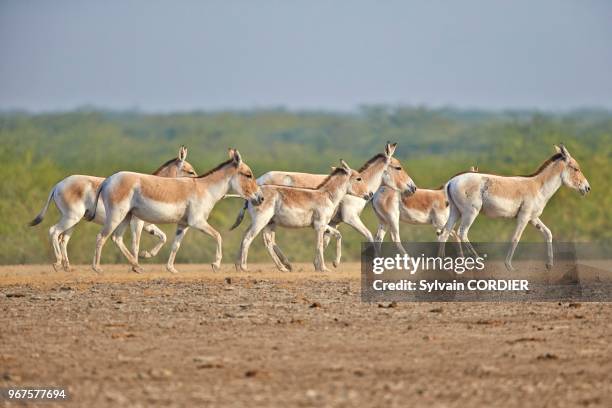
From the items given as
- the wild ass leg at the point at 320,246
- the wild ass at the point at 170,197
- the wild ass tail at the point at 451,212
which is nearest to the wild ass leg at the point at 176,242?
the wild ass at the point at 170,197

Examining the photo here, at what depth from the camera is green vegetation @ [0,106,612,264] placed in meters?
31.5

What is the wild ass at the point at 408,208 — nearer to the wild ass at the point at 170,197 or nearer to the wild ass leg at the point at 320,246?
the wild ass leg at the point at 320,246

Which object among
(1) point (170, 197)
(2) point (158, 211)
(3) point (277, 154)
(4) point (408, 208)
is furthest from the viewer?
(3) point (277, 154)

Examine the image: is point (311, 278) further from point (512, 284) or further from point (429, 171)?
point (429, 171)

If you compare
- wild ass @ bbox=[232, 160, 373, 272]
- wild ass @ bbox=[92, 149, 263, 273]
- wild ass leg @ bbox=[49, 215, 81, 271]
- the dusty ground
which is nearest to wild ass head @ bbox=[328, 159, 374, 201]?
wild ass @ bbox=[232, 160, 373, 272]

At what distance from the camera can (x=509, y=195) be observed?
22391 mm

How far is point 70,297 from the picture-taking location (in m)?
18.6

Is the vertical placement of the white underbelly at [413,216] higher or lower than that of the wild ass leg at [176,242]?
higher

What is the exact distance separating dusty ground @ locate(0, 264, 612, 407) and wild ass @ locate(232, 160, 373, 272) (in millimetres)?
2858

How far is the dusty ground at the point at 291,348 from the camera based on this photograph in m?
11.9

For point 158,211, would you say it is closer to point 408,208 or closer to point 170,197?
point 170,197

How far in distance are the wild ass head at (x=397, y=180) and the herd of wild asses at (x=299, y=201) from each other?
15 mm

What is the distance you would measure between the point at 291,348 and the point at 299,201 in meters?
8.82

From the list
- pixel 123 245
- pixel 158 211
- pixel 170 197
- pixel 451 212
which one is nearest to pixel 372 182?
pixel 451 212
